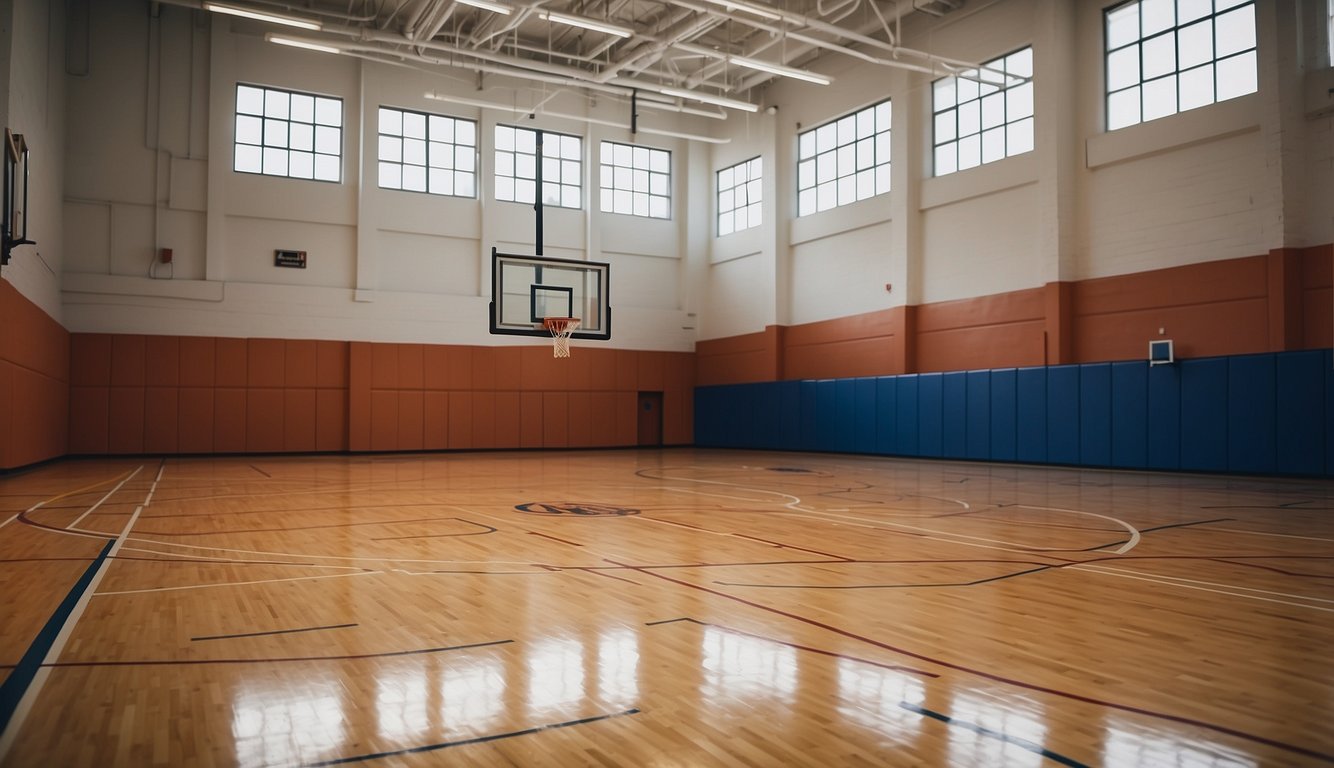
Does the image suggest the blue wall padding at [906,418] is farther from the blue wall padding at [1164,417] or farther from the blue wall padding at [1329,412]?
the blue wall padding at [1329,412]

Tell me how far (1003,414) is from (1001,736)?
13.3m

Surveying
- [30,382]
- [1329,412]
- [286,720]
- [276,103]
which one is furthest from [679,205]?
[286,720]

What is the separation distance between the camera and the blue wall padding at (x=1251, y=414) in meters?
11.6

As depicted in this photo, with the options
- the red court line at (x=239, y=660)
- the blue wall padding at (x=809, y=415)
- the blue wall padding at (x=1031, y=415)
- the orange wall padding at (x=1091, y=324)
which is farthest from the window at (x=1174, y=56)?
the red court line at (x=239, y=660)

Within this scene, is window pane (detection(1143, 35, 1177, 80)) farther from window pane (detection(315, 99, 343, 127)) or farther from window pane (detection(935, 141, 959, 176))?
window pane (detection(315, 99, 343, 127))

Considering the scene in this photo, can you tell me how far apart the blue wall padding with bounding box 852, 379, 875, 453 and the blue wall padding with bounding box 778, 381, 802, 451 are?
1.78 m

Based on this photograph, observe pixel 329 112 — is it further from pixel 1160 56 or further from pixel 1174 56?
pixel 1174 56

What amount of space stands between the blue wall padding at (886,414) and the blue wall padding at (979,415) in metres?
1.69

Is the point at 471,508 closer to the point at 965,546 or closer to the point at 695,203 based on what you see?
the point at 965,546

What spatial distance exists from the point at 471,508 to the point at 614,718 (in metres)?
5.89

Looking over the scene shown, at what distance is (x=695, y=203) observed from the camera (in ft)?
72.3

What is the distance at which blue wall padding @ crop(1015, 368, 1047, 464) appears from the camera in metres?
14.3

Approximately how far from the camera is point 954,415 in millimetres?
15695

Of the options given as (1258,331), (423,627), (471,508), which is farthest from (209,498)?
(1258,331)
